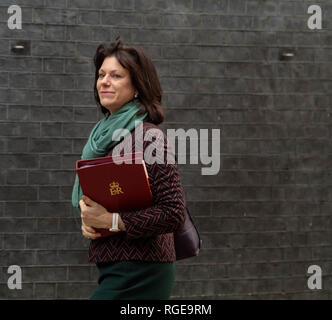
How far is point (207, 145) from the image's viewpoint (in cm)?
538

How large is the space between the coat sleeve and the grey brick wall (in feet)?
9.22

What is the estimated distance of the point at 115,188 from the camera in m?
2.45

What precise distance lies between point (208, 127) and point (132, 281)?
119 inches

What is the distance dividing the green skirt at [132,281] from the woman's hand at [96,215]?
0.73 ft

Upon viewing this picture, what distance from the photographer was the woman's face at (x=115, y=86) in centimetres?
271

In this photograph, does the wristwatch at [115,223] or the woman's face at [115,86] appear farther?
the woman's face at [115,86]

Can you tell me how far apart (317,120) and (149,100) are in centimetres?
330

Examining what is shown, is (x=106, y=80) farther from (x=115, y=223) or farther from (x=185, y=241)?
(x=185, y=241)

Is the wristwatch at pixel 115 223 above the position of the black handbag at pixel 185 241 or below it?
above

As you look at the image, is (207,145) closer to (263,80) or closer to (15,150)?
(263,80)

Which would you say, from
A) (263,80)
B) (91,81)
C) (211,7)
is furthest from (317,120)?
(91,81)
